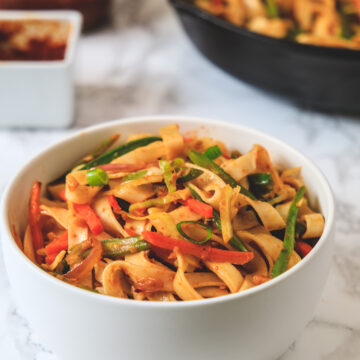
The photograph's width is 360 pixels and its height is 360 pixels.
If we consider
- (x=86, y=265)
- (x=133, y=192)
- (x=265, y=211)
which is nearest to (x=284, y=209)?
(x=265, y=211)

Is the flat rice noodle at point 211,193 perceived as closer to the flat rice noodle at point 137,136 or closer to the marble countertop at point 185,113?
the flat rice noodle at point 137,136

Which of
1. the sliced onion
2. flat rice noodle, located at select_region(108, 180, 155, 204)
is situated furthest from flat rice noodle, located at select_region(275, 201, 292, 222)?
the sliced onion

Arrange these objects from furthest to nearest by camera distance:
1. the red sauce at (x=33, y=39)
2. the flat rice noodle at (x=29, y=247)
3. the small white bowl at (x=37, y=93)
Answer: the red sauce at (x=33, y=39) < the small white bowl at (x=37, y=93) < the flat rice noodle at (x=29, y=247)

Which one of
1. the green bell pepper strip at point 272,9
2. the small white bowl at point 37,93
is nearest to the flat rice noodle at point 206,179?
the small white bowl at point 37,93

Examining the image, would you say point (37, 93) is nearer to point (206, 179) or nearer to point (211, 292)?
point (206, 179)

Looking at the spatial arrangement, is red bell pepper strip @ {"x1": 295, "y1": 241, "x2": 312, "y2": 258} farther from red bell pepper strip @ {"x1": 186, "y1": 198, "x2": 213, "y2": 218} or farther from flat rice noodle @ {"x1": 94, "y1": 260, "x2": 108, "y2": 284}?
flat rice noodle @ {"x1": 94, "y1": 260, "x2": 108, "y2": 284}

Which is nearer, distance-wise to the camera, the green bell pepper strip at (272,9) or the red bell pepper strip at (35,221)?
the red bell pepper strip at (35,221)

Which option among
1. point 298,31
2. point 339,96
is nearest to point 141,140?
point 339,96

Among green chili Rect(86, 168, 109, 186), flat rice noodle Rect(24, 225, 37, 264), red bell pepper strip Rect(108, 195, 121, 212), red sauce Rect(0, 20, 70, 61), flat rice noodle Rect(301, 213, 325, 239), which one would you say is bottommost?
red sauce Rect(0, 20, 70, 61)
